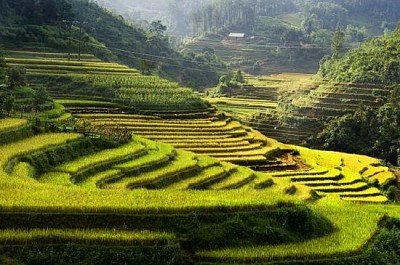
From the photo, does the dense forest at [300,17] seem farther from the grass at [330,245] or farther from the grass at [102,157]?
the grass at [330,245]

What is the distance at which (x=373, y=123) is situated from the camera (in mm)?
45344

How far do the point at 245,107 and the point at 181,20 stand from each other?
111875 millimetres

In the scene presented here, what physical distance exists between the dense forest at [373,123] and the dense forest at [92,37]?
18.4 metres

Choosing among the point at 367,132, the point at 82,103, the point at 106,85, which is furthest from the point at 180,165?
the point at 367,132

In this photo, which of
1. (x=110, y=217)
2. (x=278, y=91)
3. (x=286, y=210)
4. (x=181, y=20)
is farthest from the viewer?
(x=181, y=20)

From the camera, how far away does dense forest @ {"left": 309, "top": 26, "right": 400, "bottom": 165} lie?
44.4 m

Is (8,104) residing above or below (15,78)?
below

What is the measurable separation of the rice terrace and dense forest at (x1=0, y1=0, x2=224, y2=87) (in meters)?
0.31

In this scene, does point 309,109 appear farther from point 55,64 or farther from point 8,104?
point 8,104

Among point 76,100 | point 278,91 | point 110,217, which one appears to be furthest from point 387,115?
point 110,217

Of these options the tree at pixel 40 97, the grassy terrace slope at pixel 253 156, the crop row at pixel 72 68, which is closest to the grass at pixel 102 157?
the grassy terrace slope at pixel 253 156

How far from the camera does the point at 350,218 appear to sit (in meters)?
14.8

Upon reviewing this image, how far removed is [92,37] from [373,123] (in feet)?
101

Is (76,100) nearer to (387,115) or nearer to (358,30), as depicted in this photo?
(387,115)
